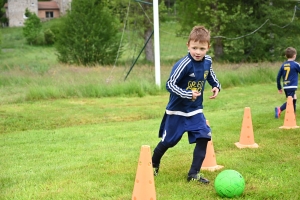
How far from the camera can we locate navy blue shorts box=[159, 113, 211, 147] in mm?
5398

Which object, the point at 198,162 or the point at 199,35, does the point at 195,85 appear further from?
the point at 198,162

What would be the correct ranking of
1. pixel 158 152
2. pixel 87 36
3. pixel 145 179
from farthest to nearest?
pixel 87 36, pixel 158 152, pixel 145 179

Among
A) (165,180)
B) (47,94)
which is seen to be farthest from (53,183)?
(47,94)

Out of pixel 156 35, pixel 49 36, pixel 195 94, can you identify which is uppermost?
pixel 49 36

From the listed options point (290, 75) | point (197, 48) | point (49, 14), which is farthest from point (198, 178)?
point (49, 14)

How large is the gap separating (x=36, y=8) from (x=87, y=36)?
176 inches

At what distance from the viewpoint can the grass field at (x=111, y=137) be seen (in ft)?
17.3

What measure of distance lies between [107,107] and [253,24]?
51.2 ft

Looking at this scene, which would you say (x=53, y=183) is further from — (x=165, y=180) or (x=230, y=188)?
(x=230, y=188)

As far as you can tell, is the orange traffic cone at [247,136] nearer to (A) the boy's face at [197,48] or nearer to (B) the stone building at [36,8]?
(A) the boy's face at [197,48]

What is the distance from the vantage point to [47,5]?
2666cm

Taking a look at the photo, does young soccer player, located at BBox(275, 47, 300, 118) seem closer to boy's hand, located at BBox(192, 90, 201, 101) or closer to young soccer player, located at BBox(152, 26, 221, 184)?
young soccer player, located at BBox(152, 26, 221, 184)

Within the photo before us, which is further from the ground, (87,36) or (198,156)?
(87,36)

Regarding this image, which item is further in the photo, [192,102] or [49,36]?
[49,36]
